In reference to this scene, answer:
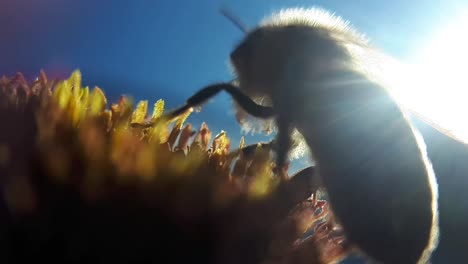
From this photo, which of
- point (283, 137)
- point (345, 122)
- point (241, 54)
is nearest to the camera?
point (345, 122)

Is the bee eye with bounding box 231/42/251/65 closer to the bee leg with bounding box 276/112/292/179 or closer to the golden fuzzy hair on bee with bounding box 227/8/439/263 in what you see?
the golden fuzzy hair on bee with bounding box 227/8/439/263

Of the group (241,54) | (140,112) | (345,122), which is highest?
(241,54)

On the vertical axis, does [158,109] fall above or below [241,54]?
below

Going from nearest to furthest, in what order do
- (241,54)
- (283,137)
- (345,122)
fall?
1. (345,122)
2. (283,137)
3. (241,54)

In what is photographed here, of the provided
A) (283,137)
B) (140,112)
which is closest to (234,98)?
(283,137)

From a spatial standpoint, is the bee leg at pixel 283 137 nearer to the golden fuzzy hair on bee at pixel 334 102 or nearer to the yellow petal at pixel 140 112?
the golden fuzzy hair on bee at pixel 334 102

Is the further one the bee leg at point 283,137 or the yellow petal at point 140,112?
the bee leg at point 283,137

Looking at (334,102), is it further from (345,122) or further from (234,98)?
(234,98)

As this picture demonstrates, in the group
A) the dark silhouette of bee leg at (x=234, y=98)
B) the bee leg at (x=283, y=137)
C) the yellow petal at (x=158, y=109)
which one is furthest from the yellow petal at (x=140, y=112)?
the bee leg at (x=283, y=137)

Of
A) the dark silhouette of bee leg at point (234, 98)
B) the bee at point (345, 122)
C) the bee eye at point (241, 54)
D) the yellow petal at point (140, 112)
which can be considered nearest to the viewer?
the bee at point (345, 122)

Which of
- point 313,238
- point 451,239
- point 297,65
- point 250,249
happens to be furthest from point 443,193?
point 250,249
